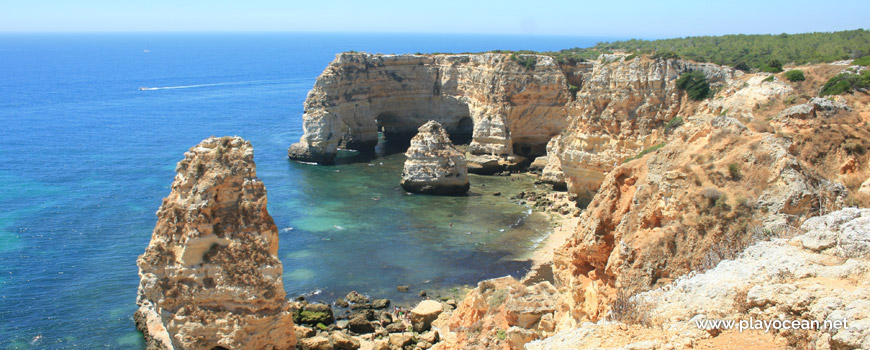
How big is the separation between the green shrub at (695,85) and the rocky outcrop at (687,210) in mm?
24021

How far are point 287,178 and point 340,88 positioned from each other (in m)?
13.3

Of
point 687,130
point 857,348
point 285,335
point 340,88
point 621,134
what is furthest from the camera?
point 340,88

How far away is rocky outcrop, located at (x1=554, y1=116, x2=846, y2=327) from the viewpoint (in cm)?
1366

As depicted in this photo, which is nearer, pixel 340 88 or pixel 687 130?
pixel 687 130

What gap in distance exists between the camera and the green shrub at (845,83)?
2345 cm

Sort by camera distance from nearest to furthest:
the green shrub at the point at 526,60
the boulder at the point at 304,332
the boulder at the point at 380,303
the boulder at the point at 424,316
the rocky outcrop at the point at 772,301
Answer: the rocky outcrop at the point at 772,301, the boulder at the point at 304,332, the boulder at the point at 424,316, the boulder at the point at 380,303, the green shrub at the point at 526,60

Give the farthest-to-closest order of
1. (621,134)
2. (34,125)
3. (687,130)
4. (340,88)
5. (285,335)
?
(34,125)
(340,88)
(621,134)
(285,335)
(687,130)

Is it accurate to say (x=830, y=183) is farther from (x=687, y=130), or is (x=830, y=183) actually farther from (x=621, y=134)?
(x=621, y=134)

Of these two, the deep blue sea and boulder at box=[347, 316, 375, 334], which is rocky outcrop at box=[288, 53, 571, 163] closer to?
the deep blue sea

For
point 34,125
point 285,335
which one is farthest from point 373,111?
point 285,335

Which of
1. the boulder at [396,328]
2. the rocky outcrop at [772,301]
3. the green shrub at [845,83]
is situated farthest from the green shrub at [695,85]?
the rocky outcrop at [772,301]

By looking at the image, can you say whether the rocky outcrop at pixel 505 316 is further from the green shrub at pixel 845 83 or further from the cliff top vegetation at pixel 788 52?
the cliff top vegetation at pixel 788 52

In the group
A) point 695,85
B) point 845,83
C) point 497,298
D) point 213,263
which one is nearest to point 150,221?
point 213,263

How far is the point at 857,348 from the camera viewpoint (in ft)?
26.0
